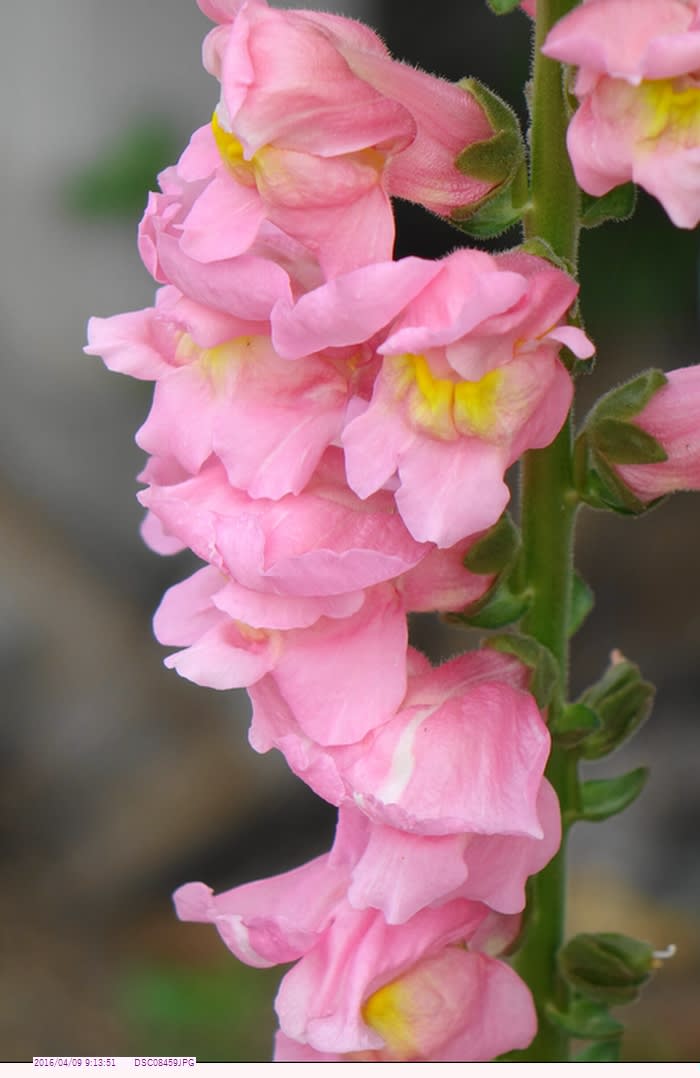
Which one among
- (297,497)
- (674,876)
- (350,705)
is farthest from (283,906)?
(674,876)

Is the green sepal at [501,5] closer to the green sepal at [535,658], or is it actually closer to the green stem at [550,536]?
the green stem at [550,536]

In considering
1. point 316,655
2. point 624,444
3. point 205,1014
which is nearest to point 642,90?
point 624,444

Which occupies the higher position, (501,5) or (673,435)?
(501,5)

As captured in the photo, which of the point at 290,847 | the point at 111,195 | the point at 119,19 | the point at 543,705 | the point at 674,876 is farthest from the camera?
the point at 119,19

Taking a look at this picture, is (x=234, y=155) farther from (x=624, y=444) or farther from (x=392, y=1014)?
(x=392, y=1014)

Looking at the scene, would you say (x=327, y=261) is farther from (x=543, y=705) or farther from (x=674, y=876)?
(x=674, y=876)

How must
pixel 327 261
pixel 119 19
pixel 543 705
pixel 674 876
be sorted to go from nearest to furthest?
pixel 327 261
pixel 543 705
pixel 674 876
pixel 119 19
